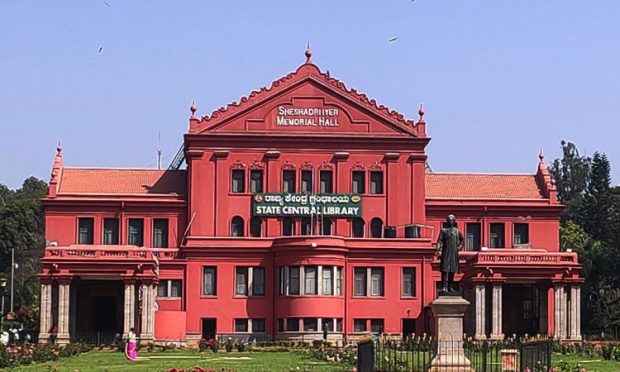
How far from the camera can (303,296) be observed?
79.1m

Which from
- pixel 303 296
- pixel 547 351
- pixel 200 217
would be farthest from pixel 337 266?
pixel 547 351

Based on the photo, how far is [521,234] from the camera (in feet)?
286

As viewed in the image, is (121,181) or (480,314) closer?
(480,314)

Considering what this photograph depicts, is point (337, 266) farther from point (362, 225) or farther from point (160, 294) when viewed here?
point (160, 294)

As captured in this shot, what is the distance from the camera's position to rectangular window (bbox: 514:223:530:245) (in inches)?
3425

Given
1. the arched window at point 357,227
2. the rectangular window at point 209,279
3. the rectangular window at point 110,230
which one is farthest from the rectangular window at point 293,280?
the rectangular window at point 110,230

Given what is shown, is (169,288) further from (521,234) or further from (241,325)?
(521,234)

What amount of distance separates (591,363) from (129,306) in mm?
31635

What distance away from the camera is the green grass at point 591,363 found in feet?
153

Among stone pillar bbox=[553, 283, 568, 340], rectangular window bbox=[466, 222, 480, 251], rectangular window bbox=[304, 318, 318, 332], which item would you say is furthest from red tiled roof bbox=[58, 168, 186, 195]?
stone pillar bbox=[553, 283, 568, 340]

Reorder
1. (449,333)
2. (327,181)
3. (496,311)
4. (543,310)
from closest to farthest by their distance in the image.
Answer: (449,333) → (496,311) → (543,310) → (327,181)

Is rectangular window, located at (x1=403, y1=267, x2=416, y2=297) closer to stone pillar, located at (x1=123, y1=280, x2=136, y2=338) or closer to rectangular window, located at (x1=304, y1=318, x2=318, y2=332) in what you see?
rectangular window, located at (x1=304, y1=318, x2=318, y2=332)

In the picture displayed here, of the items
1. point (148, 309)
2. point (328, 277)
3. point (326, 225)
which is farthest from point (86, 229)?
point (328, 277)

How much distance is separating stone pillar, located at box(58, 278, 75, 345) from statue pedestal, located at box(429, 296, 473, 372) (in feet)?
135
